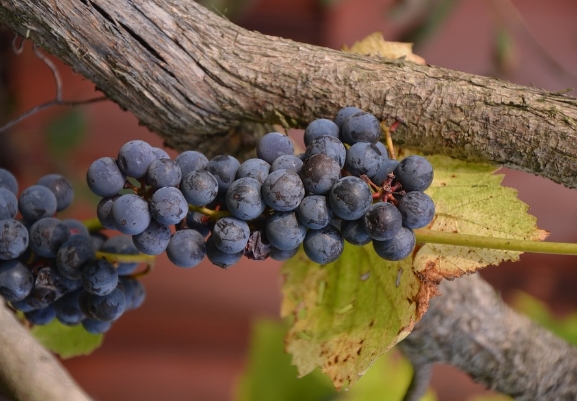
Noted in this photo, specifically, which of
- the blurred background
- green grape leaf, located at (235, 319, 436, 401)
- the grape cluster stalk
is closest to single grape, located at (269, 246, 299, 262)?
the grape cluster stalk

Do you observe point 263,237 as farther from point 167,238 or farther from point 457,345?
point 457,345

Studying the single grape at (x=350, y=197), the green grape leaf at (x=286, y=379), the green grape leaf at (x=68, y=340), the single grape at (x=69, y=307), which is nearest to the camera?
the single grape at (x=350, y=197)

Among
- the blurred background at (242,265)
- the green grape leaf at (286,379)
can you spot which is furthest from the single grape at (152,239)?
the blurred background at (242,265)

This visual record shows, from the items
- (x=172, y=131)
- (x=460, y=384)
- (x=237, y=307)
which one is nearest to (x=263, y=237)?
(x=172, y=131)

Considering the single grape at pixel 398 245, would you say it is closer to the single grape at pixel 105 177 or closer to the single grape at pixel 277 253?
the single grape at pixel 277 253

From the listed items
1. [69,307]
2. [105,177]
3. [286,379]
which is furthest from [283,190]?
[286,379]

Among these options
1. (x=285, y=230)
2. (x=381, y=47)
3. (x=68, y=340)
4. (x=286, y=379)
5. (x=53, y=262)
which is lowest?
(x=286, y=379)

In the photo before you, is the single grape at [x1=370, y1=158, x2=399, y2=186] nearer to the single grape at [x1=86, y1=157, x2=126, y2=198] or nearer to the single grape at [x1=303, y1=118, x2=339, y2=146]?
the single grape at [x1=303, y1=118, x2=339, y2=146]

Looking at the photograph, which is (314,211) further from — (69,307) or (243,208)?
(69,307)
